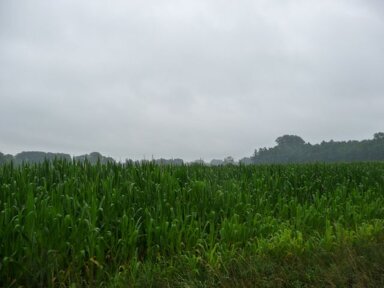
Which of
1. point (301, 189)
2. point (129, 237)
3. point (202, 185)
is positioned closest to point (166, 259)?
point (129, 237)

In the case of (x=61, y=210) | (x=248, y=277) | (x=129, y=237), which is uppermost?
(x=61, y=210)

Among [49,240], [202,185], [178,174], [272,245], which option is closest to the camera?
[49,240]

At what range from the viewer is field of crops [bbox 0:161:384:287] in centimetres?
523

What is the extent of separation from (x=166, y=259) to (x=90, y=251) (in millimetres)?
1239

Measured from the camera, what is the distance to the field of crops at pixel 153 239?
5230mm

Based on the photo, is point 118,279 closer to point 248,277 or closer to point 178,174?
point 248,277

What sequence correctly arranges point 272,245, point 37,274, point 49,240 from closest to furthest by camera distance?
point 37,274 < point 49,240 < point 272,245

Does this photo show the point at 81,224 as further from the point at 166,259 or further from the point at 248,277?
the point at 248,277

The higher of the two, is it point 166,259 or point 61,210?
point 61,210

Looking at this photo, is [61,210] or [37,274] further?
[61,210]

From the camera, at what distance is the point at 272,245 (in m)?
6.63

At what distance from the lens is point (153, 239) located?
22.0 ft

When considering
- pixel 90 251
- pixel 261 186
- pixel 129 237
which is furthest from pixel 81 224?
pixel 261 186

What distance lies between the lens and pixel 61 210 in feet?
19.9
